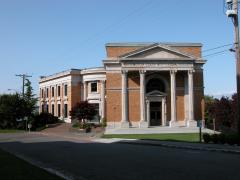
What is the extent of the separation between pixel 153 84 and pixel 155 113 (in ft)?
15.4

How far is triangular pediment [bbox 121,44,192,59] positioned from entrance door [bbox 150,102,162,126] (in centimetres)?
767

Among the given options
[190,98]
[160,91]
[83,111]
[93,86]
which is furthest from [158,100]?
[93,86]

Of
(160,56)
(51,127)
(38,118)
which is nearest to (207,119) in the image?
(160,56)

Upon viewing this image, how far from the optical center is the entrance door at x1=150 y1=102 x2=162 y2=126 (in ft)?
216

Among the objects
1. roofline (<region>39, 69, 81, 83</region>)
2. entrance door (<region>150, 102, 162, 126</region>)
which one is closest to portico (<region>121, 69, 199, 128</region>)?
entrance door (<region>150, 102, 162, 126</region>)

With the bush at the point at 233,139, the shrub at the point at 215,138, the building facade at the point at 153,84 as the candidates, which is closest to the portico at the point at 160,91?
the building facade at the point at 153,84

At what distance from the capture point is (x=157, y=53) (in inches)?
2501

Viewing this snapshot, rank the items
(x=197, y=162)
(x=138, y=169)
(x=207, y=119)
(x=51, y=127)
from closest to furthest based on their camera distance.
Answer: (x=138, y=169), (x=197, y=162), (x=207, y=119), (x=51, y=127)

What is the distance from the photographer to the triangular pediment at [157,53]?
207ft

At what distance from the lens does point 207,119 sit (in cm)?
6072

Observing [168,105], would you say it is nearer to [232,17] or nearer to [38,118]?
[38,118]

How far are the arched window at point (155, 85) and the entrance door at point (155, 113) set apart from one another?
7.80 ft

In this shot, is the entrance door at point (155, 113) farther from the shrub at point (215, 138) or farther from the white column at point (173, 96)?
the shrub at point (215, 138)

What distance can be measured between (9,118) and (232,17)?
57.5 meters
